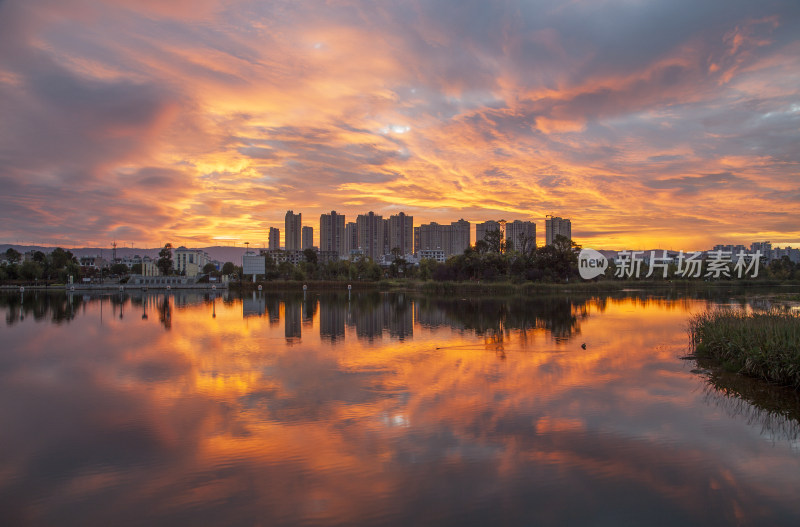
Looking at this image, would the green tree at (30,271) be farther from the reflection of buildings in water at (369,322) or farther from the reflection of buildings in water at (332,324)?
the reflection of buildings in water at (369,322)

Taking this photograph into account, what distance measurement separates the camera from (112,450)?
878 cm

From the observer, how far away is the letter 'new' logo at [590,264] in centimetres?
7362

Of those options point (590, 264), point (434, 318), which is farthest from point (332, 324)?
point (590, 264)

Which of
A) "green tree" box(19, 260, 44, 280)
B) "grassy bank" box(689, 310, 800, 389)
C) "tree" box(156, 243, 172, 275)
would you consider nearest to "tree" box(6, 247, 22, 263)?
"tree" box(156, 243, 172, 275)

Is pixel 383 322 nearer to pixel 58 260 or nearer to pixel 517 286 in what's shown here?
pixel 517 286

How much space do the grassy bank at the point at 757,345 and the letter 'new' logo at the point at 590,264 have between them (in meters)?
57.5

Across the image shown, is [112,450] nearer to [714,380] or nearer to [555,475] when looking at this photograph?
[555,475]

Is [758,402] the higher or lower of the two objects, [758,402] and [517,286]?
the lower

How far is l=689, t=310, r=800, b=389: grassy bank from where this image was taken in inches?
504

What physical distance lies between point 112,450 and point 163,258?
12657 centimetres

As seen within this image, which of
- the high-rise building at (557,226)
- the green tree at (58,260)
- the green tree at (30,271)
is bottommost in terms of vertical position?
the green tree at (30,271)

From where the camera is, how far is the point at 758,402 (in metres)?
11.8

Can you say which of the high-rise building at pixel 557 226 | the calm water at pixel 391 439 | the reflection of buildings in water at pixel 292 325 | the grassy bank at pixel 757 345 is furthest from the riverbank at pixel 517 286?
the high-rise building at pixel 557 226

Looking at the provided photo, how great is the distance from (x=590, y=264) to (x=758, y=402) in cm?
6852
